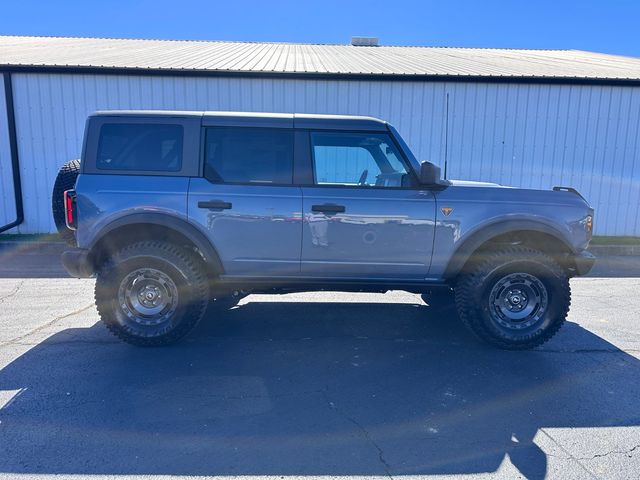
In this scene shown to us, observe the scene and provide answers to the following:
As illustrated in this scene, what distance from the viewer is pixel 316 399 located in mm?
3387

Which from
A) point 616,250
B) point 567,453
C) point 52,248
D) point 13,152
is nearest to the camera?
point 567,453

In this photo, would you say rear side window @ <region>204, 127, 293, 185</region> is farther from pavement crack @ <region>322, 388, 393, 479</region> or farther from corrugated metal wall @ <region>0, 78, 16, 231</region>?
corrugated metal wall @ <region>0, 78, 16, 231</region>

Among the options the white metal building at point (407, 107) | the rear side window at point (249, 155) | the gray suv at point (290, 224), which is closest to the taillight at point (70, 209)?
the gray suv at point (290, 224)

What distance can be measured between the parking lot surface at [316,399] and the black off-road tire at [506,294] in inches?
6.7

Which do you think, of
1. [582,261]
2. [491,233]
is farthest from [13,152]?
[582,261]

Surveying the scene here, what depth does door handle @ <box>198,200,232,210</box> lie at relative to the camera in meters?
4.09

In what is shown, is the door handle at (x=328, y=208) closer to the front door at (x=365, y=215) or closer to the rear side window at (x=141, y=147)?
the front door at (x=365, y=215)

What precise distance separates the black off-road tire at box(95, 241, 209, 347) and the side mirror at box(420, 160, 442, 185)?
223 centimetres

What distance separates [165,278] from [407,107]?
693cm

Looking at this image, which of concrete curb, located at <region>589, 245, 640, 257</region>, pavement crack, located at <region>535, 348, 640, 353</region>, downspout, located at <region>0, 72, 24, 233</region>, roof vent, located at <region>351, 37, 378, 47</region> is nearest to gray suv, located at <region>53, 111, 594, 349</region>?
pavement crack, located at <region>535, 348, 640, 353</region>

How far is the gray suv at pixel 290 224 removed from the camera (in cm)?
411

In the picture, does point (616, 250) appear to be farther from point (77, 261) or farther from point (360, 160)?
point (77, 261)

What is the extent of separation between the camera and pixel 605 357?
4.20m

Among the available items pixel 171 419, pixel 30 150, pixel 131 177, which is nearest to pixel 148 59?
pixel 30 150
